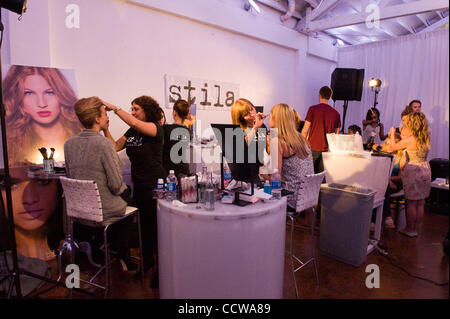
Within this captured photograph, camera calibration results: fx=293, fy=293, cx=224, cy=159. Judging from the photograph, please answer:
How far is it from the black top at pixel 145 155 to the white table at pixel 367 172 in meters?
1.91

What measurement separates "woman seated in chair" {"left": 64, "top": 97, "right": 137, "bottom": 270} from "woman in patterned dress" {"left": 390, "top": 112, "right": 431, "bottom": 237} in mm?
3129

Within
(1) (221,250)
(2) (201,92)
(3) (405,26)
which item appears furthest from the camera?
(3) (405,26)

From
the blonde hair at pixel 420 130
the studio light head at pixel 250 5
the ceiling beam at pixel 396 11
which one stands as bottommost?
the blonde hair at pixel 420 130

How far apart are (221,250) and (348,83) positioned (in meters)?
5.49

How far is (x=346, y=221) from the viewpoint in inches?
109

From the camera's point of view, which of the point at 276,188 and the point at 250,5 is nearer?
the point at 276,188

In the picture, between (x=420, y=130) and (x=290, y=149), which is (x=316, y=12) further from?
(x=290, y=149)

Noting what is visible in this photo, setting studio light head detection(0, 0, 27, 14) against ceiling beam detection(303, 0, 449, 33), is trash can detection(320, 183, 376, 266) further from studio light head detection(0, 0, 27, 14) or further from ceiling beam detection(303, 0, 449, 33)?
ceiling beam detection(303, 0, 449, 33)

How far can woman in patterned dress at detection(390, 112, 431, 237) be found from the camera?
129 inches

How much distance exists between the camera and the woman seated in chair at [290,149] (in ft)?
8.38

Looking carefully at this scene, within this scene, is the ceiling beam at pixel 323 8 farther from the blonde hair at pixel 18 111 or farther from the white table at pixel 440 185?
the blonde hair at pixel 18 111

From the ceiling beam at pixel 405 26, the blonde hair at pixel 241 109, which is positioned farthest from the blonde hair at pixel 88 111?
the ceiling beam at pixel 405 26

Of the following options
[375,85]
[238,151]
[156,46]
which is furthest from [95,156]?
[375,85]
